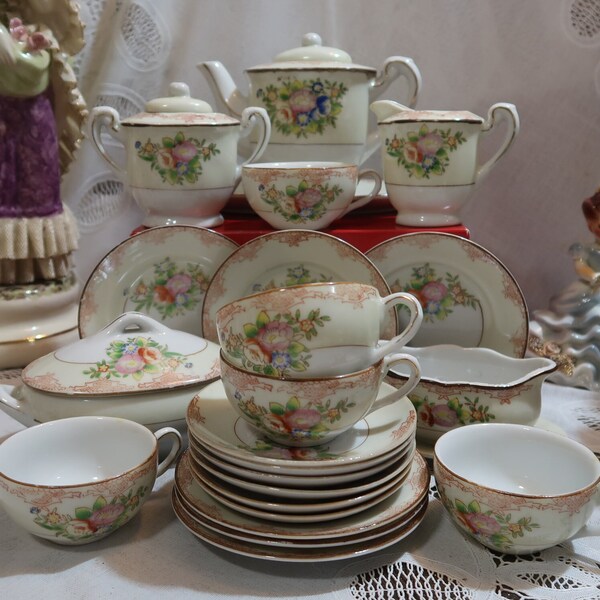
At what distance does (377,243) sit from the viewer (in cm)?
98

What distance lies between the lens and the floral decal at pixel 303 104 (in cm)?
101

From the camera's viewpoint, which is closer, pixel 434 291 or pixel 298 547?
pixel 298 547

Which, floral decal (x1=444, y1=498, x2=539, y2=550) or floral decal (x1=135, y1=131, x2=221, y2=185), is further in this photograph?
floral decal (x1=135, y1=131, x2=221, y2=185)

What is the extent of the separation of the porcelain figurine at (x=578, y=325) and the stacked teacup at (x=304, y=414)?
0.45 m

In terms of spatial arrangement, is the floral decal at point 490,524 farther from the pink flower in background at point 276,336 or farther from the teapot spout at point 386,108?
the teapot spout at point 386,108

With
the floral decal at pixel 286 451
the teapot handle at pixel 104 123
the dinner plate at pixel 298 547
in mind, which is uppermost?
the teapot handle at pixel 104 123

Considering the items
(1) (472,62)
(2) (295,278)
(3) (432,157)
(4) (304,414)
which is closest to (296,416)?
(4) (304,414)

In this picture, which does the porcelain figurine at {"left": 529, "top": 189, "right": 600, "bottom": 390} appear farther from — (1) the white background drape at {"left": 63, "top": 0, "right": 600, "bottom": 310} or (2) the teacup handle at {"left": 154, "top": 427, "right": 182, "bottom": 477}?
(2) the teacup handle at {"left": 154, "top": 427, "right": 182, "bottom": 477}

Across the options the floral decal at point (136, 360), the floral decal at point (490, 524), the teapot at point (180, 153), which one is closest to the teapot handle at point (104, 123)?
the teapot at point (180, 153)

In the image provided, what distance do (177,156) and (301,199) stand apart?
0.58ft

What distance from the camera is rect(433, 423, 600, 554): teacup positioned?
614mm

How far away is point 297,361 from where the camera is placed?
Answer: 0.63 metres

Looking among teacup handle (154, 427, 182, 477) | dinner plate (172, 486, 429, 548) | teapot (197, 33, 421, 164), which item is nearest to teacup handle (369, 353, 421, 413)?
dinner plate (172, 486, 429, 548)

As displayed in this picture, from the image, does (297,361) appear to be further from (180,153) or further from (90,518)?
(180,153)
